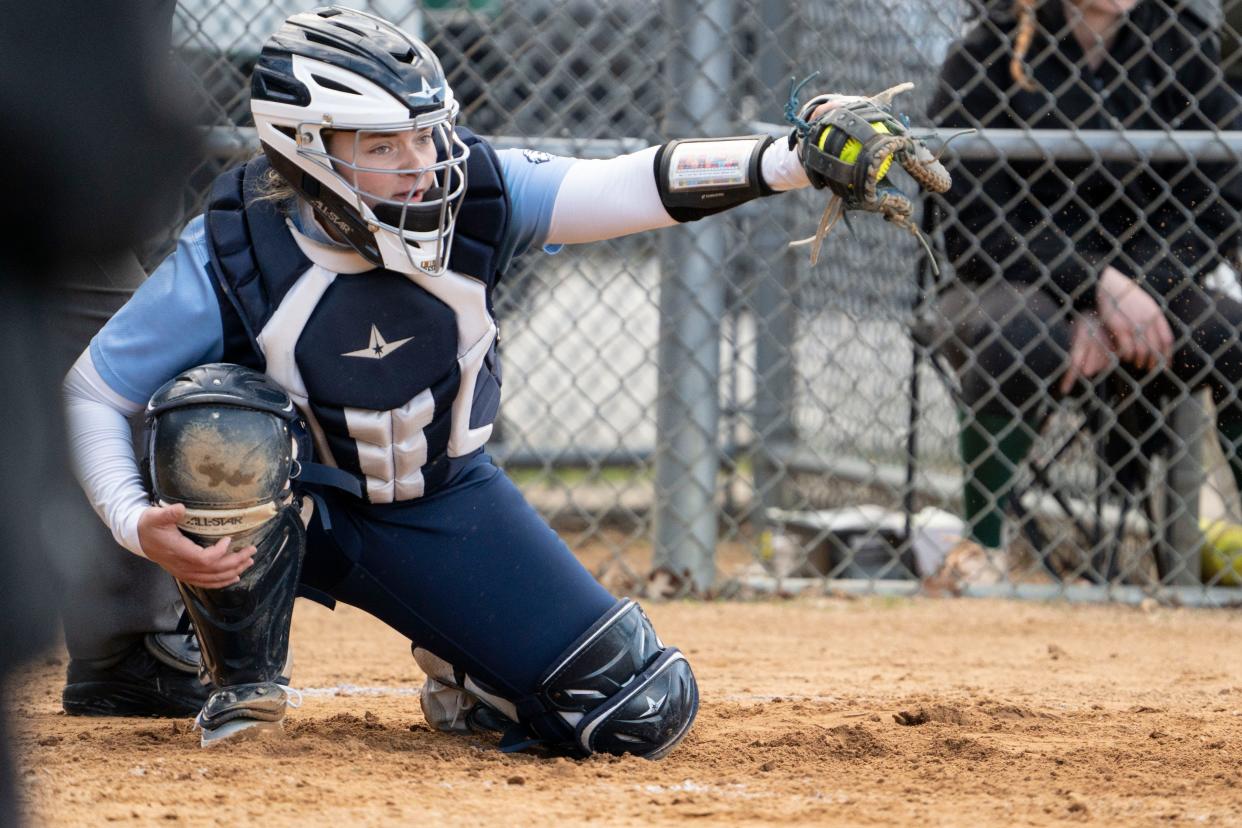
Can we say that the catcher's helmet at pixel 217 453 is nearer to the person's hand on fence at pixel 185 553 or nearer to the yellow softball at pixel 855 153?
the person's hand on fence at pixel 185 553

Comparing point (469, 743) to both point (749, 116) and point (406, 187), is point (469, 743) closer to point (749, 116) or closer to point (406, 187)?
point (406, 187)

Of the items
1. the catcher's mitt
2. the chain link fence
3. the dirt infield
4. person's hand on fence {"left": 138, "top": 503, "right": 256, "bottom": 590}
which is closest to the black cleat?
the dirt infield

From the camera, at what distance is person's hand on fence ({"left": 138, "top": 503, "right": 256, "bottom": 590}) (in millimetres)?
2447

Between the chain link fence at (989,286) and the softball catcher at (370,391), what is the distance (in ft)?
5.47

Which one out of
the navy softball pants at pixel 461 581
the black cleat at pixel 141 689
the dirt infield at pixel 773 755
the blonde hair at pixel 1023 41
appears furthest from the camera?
the blonde hair at pixel 1023 41

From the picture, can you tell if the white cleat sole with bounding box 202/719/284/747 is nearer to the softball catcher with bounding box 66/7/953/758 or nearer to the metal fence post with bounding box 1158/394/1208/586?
the softball catcher with bounding box 66/7/953/758

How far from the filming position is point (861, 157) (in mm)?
2445

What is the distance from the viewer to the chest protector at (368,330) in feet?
8.67

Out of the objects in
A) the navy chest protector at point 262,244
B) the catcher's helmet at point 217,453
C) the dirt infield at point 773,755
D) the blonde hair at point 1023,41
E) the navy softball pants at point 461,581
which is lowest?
the dirt infield at point 773,755

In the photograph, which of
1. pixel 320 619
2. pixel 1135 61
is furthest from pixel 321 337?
pixel 1135 61

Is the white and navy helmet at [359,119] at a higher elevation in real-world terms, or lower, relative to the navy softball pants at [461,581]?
higher

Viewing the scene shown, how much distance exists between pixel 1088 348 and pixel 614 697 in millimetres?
2516

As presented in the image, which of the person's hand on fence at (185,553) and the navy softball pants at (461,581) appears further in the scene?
the navy softball pants at (461,581)

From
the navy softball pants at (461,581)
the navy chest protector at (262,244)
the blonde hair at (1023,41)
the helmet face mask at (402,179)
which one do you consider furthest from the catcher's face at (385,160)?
the blonde hair at (1023,41)
